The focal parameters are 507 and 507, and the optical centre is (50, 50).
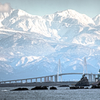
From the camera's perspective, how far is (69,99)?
150375 mm

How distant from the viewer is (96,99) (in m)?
149

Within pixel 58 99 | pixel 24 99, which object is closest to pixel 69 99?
pixel 58 99

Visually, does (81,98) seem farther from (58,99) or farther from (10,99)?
(10,99)

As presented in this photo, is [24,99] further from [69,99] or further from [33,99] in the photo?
[69,99]

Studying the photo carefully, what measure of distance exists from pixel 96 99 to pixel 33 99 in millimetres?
18497

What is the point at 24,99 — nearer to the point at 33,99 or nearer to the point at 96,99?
the point at 33,99

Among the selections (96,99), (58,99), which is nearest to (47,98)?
(58,99)

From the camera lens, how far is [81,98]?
154 metres

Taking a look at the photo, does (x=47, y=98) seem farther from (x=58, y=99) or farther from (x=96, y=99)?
(x=96, y=99)

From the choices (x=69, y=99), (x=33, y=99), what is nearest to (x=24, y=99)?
(x=33, y=99)

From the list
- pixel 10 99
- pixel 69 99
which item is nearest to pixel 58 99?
pixel 69 99

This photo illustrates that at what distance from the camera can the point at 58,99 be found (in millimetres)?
149750

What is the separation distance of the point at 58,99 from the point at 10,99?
559 inches

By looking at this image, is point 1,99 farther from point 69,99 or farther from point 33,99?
point 69,99
